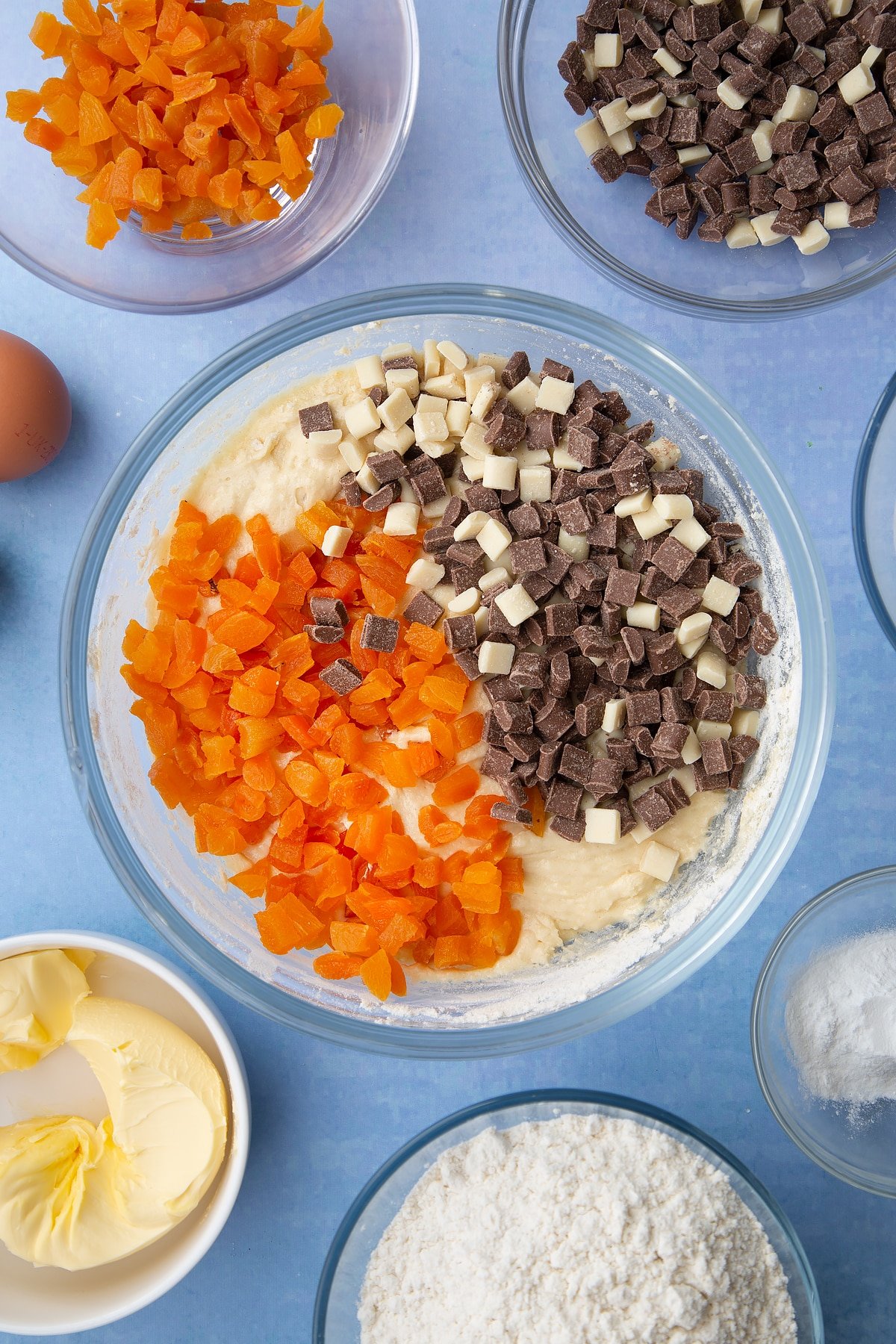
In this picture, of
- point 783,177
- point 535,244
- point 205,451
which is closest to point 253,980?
point 205,451

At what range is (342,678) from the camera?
5.91 feet

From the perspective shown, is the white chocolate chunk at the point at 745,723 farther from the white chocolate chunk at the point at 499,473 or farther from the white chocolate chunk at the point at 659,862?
the white chocolate chunk at the point at 499,473

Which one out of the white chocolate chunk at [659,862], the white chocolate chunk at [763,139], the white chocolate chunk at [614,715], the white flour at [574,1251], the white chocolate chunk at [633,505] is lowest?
the white flour at [574,1251]

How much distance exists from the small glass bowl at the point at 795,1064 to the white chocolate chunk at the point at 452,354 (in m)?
1.29

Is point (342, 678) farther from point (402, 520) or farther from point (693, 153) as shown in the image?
point (693, 153)

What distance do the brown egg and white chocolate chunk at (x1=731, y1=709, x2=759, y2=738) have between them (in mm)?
1560

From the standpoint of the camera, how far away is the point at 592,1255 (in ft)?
5.63

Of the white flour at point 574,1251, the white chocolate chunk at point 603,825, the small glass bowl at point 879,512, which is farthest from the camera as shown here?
the small glass bowl at point 879,512

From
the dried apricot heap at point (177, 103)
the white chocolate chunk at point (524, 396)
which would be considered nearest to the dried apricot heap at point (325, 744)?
the white chocolate chunk at point (524, 396)

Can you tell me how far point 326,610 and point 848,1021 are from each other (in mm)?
1318

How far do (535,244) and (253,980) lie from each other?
1.72 metres

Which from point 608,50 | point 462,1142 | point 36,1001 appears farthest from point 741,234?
point 36,1001

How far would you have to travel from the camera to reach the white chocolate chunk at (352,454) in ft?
6.17

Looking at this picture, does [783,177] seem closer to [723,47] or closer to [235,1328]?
[723,47]
